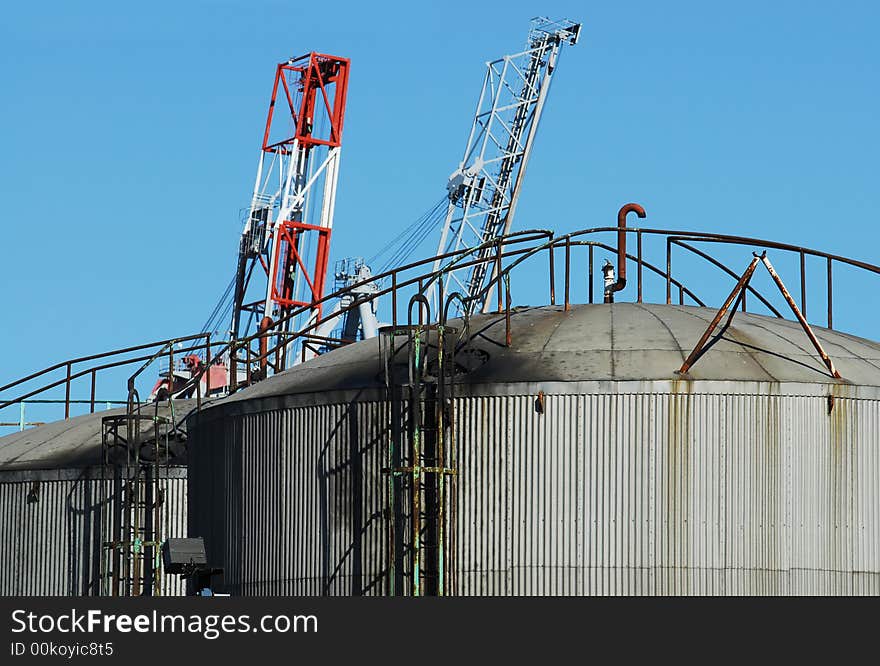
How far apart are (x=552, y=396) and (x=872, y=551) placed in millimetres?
6540

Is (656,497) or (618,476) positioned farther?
(618,476)

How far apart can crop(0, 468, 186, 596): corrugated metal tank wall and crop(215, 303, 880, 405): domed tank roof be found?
895 centimetres

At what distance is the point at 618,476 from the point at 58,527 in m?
19.6

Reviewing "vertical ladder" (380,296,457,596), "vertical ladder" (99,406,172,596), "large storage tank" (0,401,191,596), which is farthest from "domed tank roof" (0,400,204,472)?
"vertical ladder" (380,296,457,596)

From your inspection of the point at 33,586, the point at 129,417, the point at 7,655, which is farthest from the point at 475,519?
the point at 33,586

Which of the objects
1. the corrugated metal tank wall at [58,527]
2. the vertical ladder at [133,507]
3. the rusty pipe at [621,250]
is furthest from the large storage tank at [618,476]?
the corrugated metal tank wall at [58,527]

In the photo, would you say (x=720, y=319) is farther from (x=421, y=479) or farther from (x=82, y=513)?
(x=82, y=513)

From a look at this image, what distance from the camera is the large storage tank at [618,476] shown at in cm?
3716

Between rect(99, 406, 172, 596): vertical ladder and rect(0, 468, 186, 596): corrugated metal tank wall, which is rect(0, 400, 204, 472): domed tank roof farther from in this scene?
rect(99, 406, 172, 596): vertical ladder

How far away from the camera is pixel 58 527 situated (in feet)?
170

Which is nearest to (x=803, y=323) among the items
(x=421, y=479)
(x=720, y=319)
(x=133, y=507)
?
(x=720, y=319)

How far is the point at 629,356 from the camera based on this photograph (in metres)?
38.9

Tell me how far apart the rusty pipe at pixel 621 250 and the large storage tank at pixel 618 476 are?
5041 millimetres

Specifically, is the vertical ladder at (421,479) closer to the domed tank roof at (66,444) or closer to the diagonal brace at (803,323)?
the diagonal brace at (803,323)
